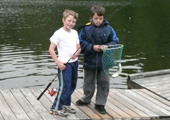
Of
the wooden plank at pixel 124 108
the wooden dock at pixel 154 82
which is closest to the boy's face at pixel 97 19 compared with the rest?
the wooden plank at pixel 124 108

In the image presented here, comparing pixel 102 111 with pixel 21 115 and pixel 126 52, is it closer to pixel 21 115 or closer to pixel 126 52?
pixel 21 115

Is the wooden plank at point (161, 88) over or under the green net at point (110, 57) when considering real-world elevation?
under

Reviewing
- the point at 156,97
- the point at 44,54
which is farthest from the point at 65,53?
the point at 44,54

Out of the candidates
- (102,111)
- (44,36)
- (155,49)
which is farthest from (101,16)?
(44,36)

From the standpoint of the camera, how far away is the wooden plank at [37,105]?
5648 mm

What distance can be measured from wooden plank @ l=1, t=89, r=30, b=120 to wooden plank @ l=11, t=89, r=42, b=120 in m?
0.07

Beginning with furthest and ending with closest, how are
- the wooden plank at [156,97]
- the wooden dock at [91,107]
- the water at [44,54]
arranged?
the water at [44,54]
the wooden plank at [156,97]
the wooden dock at [91,107]

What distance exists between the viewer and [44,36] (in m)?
20.1

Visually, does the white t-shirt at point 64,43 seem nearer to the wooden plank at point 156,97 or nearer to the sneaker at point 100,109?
the sneaker at point 100,109

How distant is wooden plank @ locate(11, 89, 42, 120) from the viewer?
5.63 meters

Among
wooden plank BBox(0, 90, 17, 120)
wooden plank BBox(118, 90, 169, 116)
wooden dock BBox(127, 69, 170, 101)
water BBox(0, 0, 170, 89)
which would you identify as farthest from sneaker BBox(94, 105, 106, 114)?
wooden dock BBox(127, 69, 170, 101)

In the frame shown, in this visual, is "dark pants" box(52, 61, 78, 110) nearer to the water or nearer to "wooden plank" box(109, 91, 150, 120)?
the water

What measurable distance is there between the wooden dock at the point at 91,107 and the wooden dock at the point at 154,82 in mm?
475

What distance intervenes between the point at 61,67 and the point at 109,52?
829 millimetres
